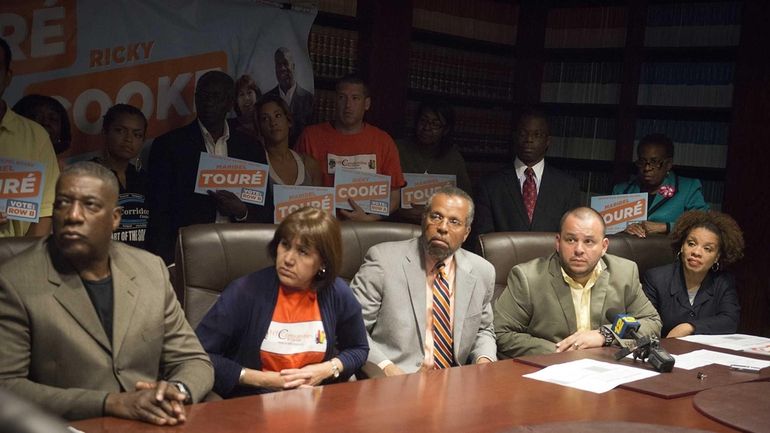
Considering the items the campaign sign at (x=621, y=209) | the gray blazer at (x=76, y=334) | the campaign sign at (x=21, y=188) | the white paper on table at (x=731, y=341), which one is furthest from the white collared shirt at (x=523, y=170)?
the gray blazer at (x=76, y=334)

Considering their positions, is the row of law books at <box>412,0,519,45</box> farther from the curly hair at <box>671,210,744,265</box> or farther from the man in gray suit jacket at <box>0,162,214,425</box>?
the man in gray suit jacket at <box>0,162,214,425</box>

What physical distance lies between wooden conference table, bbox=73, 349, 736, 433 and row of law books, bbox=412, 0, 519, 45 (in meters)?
4.10

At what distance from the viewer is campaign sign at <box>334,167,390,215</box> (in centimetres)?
453

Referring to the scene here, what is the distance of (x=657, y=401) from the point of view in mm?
2312

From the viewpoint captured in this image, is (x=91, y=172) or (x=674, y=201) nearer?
(x=91, y=172)

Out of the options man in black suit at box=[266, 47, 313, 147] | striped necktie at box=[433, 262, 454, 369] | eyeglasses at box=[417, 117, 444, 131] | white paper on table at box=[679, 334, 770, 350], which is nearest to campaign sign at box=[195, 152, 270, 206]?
man in black suit at box=[266, 47, 313, 147]

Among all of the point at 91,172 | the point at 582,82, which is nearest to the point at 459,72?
the point at 582,82

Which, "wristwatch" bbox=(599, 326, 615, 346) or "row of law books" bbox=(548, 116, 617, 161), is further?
"row of law books" bbox=(548, 116, 617, 161)

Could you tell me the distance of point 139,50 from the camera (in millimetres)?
4371

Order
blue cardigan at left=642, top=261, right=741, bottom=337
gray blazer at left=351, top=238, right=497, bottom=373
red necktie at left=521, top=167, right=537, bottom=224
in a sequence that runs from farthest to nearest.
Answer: red necktie at left=521, top=167, right=537, bottom=224 → blue cardigan at left=642, top=261, right=741, bottom=337 → gray blazer at left=351, top=238, right=497, bottom=373

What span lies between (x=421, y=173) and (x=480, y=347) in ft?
6.48

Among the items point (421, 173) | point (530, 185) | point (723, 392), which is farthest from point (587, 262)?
point (421, 173)

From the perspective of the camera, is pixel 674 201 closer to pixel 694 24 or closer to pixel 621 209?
pixel 621 209

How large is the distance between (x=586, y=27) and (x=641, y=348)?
4290 millimetres
